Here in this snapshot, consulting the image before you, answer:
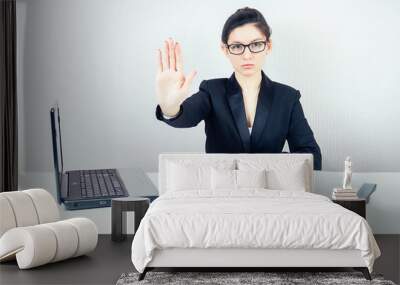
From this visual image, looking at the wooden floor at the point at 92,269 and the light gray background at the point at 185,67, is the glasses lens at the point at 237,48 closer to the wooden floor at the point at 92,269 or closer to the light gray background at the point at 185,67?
the light gray background at the point at 185,67

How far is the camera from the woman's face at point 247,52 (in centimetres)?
714

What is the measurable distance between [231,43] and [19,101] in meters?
2.23

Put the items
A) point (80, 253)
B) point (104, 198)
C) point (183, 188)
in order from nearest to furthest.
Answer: point (80, 253), point (183, 188), point (104, 198)

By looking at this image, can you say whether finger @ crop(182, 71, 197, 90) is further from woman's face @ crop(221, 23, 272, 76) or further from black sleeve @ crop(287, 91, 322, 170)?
black sleeve @ crop(287, 91, 322, 170)

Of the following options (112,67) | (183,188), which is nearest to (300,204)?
(183,188)

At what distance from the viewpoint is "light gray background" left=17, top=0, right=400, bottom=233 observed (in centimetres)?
720

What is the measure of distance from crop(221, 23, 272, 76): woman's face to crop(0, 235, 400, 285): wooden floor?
2114 millimetres

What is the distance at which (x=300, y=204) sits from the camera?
5.41 meters

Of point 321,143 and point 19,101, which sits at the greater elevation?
point 19,101

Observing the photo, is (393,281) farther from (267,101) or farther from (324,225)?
(267,101)

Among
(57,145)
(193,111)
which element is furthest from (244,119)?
(57,145)

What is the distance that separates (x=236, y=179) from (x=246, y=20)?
1.72 metres

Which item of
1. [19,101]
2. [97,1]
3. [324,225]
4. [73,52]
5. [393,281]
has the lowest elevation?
[393,281]

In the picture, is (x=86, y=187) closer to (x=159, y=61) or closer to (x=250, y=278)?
(x=159, y=61)
